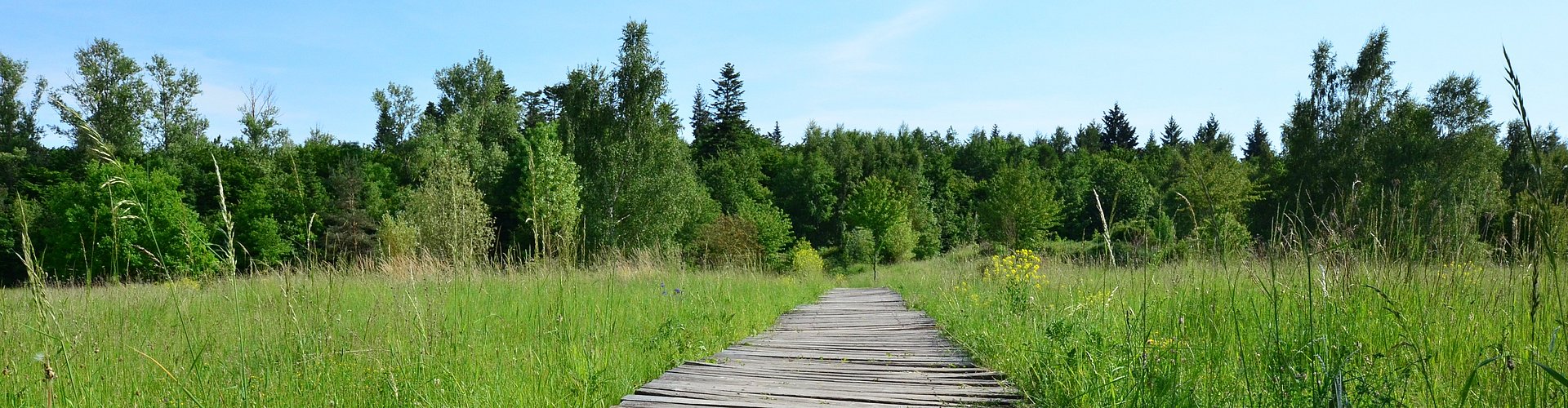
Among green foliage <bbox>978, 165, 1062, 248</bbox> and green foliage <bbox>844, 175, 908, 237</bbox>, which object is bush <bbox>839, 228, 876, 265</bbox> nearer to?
green foliage <bbox>844, 175, 908, 237</bbox>

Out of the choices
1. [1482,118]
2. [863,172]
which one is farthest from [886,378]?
[863,172]

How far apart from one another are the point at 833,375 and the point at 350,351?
86.3 inches

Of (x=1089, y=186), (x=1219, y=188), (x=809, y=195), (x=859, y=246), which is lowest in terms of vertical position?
(x=859, y=246)

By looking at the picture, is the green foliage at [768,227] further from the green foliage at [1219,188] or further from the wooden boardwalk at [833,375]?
the wooden boardwalk at [833,375]

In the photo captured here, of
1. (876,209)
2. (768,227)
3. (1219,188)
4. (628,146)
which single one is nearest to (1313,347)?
(628,146)

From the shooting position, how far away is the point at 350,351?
329cm

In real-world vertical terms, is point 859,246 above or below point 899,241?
below

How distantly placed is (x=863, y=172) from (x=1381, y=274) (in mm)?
45137

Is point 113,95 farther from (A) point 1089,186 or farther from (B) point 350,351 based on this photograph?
(A) point 1089,186

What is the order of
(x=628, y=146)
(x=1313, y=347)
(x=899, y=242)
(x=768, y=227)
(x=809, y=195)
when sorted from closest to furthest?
(x=1313, y=347), (x=628, y=146), (x=899, y=242), (x=768, y=227), (x=809, y=195)

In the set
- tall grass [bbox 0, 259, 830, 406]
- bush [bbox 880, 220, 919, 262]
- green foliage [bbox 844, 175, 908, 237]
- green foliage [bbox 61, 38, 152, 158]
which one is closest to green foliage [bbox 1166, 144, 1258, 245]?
bush [bbox 880, 220, 919, 262]

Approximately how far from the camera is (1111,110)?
7081cm

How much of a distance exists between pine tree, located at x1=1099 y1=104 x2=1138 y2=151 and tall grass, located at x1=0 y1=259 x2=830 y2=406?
71.5 metres

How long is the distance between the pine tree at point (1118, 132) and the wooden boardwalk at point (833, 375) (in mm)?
70654
